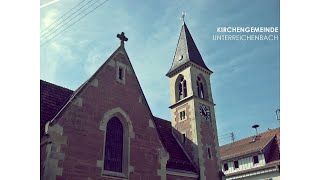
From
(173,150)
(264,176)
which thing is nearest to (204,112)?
(173,150)

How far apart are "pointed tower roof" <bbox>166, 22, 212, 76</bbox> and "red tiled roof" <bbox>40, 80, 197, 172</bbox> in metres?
5.11

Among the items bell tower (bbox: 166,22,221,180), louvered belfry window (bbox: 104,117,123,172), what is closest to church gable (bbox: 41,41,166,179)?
louvered belfry window (bbox: 104,117,123,172)

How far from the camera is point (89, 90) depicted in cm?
1270

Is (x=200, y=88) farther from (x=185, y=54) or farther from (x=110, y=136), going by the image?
(x=110, y=136)

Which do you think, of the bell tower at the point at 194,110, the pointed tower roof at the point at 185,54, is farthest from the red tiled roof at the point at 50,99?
the pointed tower roof at the point at 185,54

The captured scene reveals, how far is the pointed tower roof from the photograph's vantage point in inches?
935

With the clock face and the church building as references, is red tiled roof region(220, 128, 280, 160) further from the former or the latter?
the church building

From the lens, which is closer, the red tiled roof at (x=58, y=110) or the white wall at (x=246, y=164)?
the red tiled roof at (x=58, y=110)

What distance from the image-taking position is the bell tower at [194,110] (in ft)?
65.7

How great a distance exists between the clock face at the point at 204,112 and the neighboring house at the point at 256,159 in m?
7.68

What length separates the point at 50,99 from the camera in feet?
44.2

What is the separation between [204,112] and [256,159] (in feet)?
29.3

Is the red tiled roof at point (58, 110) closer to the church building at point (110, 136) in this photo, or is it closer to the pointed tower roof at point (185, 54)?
the church building at point (110, 136)
